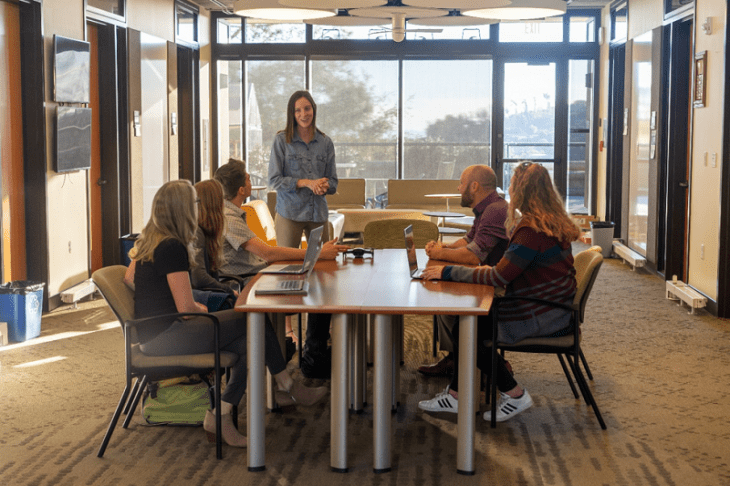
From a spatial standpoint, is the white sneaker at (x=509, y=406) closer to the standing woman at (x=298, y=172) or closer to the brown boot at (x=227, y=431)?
the brown boot at (x=227, y=431)

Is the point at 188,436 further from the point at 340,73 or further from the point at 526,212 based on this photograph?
the point at 340,73

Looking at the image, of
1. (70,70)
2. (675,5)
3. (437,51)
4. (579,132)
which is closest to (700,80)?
(675,5)

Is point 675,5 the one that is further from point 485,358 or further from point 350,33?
point 485,358

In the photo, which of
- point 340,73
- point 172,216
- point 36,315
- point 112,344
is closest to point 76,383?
point 112,344

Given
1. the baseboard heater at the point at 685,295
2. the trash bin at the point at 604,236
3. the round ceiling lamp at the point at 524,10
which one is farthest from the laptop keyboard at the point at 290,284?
the trash bin at the point at 604,236

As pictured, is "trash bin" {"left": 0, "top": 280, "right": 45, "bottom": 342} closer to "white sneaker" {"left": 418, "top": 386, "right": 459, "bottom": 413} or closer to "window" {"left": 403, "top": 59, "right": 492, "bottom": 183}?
"white sneaker" {"left": 418, "top": 386, "right": 459, "bottom": 413}

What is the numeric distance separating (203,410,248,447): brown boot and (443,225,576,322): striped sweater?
1.20 m

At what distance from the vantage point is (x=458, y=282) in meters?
4.01

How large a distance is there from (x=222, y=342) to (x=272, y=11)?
151 inches

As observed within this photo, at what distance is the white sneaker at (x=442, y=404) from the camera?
426 centimetres

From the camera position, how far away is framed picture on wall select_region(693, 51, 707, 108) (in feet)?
23.4

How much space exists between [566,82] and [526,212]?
883cm

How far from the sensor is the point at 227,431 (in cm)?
382

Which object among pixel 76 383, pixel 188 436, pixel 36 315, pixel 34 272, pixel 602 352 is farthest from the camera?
pixel 34 272
